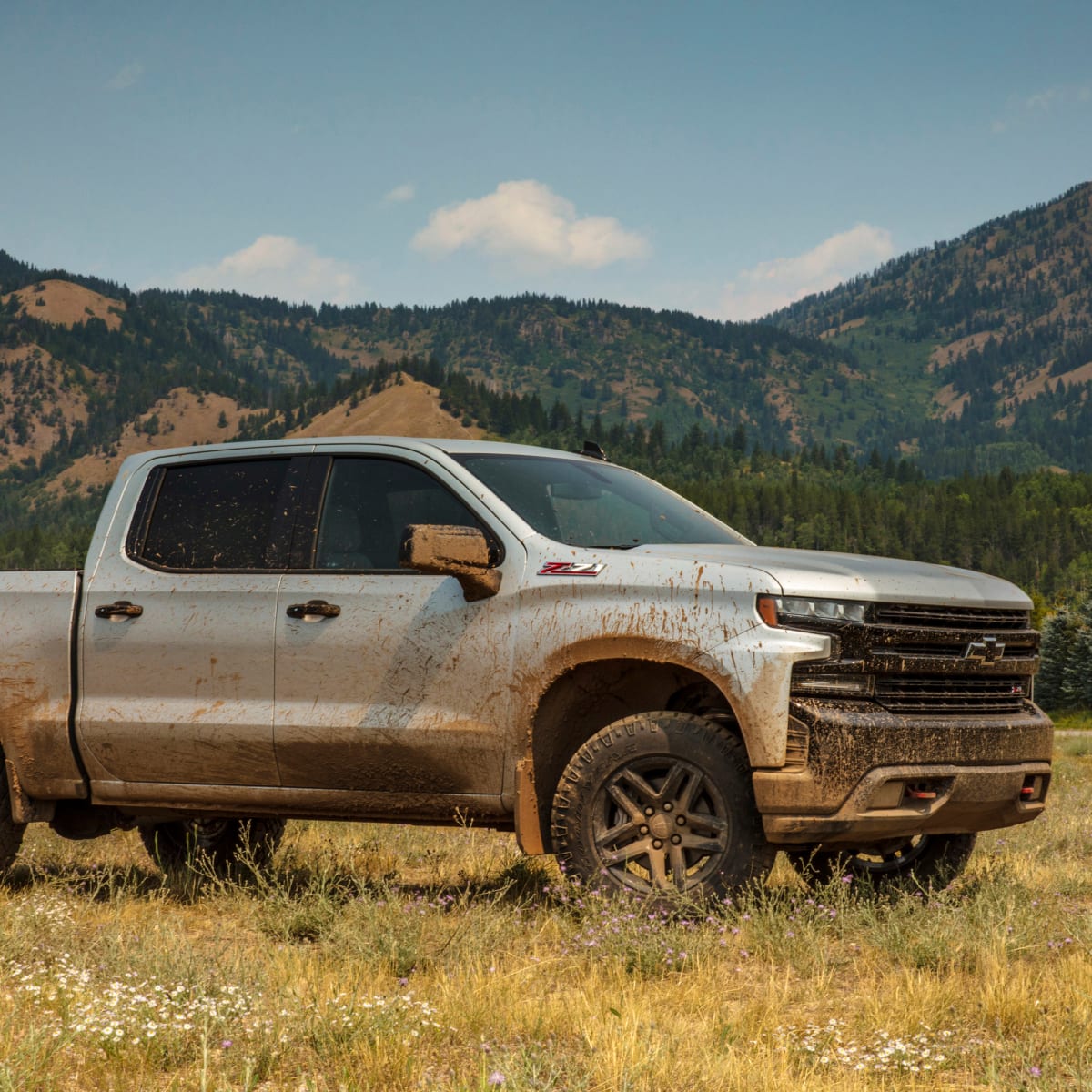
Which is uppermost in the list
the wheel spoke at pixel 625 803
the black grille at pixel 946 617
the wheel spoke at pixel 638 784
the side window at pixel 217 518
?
the side window at pixel 217 518

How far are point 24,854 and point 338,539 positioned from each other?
3897mm

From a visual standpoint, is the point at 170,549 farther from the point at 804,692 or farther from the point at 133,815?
the point at 804,692

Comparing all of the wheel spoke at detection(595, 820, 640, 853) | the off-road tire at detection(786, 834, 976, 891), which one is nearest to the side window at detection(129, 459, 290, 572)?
the wheel spoke at detection(595, 820, 640, 853)

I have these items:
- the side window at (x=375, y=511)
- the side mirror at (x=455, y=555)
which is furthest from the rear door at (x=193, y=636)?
the side mirror at (x=455, y=555)

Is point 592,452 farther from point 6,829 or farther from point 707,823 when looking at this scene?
point 6,829

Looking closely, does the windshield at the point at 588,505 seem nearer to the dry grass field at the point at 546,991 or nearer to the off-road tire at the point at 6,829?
→ the dry grass field at the point at 546,991

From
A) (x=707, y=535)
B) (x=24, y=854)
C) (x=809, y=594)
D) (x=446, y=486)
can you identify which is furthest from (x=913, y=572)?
(x=24, y=854)

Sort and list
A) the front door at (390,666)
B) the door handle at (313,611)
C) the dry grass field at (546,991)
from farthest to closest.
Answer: the door handle at (313,611) → the front door at (390,666) → the dry grass field at (546,991)

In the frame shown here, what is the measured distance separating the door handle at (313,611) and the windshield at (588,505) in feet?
2.84

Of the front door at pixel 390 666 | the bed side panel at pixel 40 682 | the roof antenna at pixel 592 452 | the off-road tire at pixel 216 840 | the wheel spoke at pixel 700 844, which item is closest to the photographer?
the wheel spoke at pixel 700 844

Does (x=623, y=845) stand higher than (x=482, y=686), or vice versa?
(x=482, y=686)

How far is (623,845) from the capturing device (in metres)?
5.17

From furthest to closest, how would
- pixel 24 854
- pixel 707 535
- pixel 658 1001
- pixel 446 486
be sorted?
1. pixel 24 854
2. pixel 707 535
3. pixel 446 486
4. pixel 658 1001

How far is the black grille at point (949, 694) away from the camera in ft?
16.3
